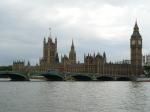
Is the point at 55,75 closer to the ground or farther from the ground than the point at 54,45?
closer to the ground

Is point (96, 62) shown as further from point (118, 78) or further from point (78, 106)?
point (78, 106)

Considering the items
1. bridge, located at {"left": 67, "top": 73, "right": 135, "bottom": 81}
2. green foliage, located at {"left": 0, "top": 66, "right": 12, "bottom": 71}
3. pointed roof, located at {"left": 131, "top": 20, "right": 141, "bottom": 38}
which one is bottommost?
bridge, located at {"left": 67, "top": 73, "right": 135, "bottom": 81}

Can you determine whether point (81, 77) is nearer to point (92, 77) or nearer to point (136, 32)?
point (92, 77)

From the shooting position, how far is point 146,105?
29.4 metres

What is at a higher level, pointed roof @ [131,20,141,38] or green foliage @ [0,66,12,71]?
pointed roof @ [131,20,141,38]

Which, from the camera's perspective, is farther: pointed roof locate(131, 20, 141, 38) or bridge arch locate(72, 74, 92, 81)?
pointed roof locate(131, 20, 141, 38)

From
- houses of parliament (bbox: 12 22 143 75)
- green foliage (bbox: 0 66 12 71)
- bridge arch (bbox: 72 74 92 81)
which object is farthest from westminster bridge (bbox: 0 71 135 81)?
green foliage (bbox: 0 66 12 71)

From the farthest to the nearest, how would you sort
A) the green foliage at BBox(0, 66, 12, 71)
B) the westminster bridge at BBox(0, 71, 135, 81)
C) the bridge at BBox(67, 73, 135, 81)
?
the green foliage at BBox(0, 66, 12, 71) → the bridge at BBox(67, 73, 135, 81) → the westminster bridge at BBox(0, 71, 135, 81)

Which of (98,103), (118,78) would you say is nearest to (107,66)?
(118,78)

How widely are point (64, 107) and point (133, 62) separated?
9071cm

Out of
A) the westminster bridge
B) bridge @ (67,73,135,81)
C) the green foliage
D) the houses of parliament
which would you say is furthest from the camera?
the green foliage

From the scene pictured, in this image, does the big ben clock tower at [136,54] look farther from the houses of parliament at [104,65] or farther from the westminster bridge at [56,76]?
the westminster bridge at [56,76]

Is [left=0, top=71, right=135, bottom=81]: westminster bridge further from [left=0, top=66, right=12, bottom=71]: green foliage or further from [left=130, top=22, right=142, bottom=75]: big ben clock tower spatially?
[left=0, top=66, right=12, bottom=71]: green foliage

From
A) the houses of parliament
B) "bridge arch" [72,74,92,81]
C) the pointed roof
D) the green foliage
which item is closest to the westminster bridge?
"bridge arch" [72,74,92,81]
